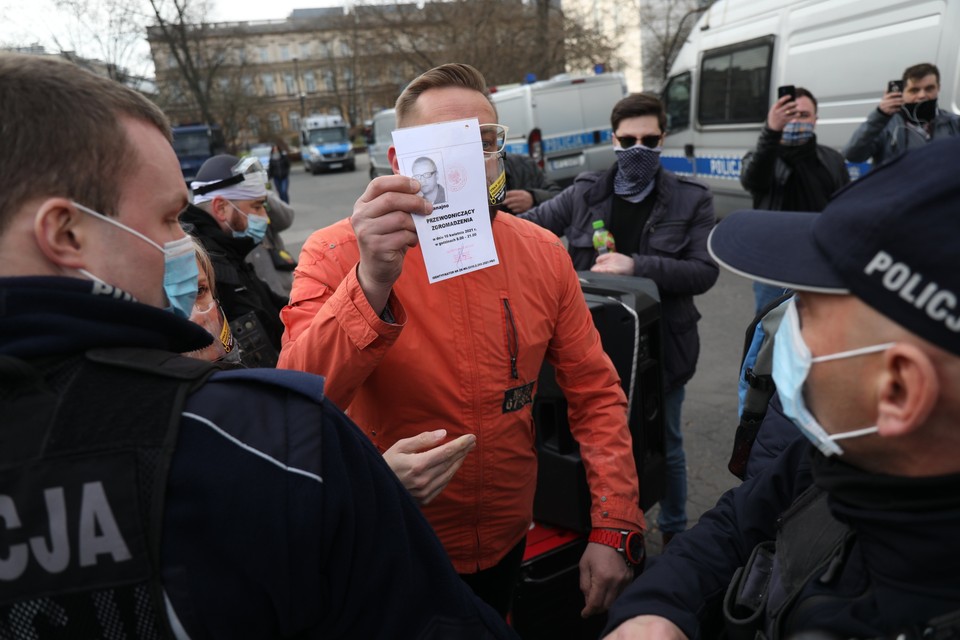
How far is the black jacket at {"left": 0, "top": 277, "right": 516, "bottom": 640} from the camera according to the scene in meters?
0.86

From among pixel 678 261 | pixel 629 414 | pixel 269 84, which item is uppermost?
pixel 269 84

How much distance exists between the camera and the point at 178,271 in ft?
3.98

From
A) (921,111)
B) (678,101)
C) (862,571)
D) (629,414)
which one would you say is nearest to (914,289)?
(862,571)

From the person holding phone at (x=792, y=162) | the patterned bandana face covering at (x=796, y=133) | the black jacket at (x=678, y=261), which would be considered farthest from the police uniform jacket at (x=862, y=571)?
the patterned bandana face covering at (x=796, y=133)

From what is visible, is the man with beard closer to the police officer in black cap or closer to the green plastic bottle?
the green plastic bottle

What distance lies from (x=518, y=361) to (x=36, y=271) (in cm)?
119

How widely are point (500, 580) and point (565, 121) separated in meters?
11.7

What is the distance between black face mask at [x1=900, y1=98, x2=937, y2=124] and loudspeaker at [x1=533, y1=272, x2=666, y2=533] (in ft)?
12.1

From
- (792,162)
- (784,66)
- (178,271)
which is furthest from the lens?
(784,66)

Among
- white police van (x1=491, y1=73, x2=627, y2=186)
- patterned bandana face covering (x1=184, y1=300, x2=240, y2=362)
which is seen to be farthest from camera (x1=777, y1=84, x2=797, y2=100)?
white police van (x1=491, y1=73, x2=627, y2=186)

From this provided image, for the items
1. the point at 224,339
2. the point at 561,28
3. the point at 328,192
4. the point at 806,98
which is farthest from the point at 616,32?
the point at 224,339

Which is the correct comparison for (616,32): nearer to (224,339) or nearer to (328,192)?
(328,192)

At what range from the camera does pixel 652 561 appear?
156cm

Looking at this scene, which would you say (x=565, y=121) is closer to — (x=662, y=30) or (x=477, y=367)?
(x=477, y=367)
